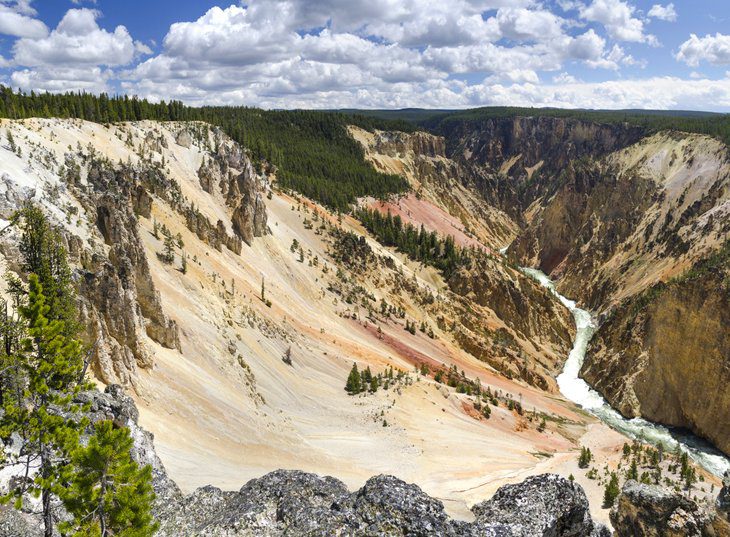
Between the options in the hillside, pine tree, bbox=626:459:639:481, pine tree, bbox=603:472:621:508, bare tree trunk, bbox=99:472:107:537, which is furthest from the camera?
pine tree, bbox=626:459:639:481

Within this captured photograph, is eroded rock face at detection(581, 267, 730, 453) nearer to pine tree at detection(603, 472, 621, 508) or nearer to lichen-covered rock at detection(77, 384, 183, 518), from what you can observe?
pine tree at detection(603, 472, 621, 508)

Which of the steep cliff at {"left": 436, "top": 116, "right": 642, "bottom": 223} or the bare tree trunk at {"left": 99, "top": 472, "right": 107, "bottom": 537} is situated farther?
the steep cliff at {"left": 436, "top": 116, "right": 642, "bottom": 223}

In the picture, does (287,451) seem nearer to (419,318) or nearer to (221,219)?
(221,219)

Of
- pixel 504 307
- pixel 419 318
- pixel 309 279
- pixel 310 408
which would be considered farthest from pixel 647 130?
pixel 310 408

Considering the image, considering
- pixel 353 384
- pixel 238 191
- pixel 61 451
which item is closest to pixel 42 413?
pixel 61 451

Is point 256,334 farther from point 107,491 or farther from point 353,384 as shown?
point 107,491

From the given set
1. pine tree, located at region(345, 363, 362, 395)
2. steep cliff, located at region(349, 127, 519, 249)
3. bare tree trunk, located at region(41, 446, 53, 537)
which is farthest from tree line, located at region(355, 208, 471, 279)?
bare tree trunk, located at region(41, 446, 53, 537)
